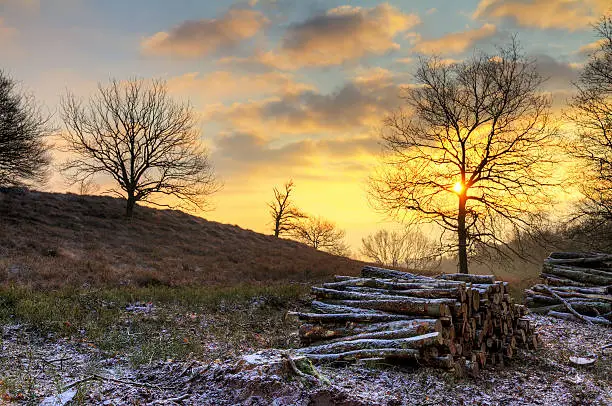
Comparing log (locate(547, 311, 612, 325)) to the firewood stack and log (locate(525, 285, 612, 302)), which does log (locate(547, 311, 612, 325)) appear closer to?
log (locate(525, 285, 612, 302))

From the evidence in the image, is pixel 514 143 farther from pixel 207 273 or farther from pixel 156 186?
pixel 156 186

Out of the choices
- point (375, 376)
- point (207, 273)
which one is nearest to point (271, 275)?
point (207, 273)

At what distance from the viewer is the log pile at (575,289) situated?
13.4 metres

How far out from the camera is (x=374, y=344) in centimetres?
772

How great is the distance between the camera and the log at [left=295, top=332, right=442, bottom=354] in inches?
288

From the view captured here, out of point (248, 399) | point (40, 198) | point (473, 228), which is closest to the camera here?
point (248, 399)

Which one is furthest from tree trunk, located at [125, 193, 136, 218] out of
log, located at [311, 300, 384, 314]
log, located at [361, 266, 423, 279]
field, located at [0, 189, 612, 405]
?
log, located at [311, 300, 384, 314]

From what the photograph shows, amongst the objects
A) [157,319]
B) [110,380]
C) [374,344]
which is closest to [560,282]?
[374,344]

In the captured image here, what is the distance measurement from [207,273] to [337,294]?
479 inches

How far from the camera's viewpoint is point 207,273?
68.8ft

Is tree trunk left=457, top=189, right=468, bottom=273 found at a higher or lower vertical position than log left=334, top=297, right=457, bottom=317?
higher

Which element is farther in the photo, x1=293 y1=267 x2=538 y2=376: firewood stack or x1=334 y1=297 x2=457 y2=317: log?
x1=334 y1=297 x2=457 y2=317: log

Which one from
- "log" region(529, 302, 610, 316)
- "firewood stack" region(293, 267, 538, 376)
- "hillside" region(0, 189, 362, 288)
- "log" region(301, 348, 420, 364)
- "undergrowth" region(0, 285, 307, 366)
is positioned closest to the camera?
"log" region(301, 348, 420, 364)

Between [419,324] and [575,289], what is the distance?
10.1m
